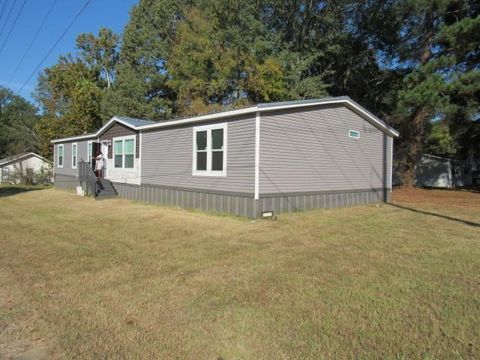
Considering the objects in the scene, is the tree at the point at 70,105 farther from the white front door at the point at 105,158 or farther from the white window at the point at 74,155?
the white front door at the point at 105,158

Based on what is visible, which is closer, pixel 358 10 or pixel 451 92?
pixel 451 92

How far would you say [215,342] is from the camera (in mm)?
3246

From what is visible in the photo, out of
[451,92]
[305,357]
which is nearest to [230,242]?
[305,357]

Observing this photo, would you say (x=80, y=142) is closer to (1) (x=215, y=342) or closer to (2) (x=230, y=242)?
(2) (x=230, y=242)

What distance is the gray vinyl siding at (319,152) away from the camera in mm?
10383

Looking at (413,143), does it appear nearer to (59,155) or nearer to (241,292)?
(241,292)

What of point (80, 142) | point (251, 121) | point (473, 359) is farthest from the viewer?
point (80, 142)

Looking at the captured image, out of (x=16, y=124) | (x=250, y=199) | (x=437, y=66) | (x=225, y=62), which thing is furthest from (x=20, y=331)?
(x=16, y=124)

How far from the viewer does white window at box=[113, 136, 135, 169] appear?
16.0m

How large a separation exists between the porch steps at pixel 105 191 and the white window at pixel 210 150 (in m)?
6.01

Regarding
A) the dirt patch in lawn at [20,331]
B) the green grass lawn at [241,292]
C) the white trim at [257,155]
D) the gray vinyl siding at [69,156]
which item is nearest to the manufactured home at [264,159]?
the white trim at [257,155]

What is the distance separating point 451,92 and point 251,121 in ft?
34.8

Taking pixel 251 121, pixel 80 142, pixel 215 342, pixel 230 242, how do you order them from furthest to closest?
pixel 80 142
pixel 251 121
pixel 230 242
pixel 215 342

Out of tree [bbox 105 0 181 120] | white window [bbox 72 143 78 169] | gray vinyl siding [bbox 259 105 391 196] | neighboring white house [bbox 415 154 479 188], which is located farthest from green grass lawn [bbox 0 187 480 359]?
→ tree [bbox 105 0 181 120]
